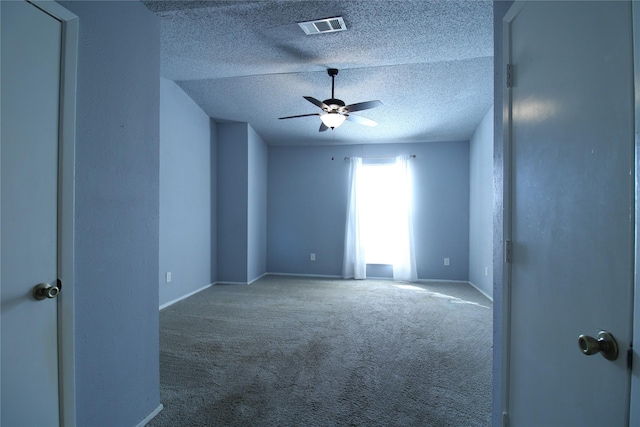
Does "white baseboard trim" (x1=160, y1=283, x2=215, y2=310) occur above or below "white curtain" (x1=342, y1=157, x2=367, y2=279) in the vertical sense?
below

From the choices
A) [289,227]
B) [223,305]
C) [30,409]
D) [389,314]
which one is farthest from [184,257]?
[30,409]

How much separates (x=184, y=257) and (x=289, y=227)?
210 centimetres

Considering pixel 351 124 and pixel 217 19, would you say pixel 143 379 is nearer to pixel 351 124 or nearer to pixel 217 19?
pixel 217 19

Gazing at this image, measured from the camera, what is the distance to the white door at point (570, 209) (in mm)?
663

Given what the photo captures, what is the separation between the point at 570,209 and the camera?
2.71 feet

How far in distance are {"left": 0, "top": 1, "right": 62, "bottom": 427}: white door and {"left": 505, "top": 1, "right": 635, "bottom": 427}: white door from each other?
1.72 meters

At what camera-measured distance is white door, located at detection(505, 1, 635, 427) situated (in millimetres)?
663

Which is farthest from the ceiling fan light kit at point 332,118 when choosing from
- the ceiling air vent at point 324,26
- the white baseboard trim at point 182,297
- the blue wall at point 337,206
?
the white baseboard trim at point 182,297

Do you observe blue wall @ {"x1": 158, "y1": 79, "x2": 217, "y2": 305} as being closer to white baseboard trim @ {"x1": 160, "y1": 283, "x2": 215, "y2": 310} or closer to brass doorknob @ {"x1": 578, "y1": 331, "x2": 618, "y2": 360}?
white baseboard trim @ {"x1": 160, "y1": 283, "x2": 215, "y2": 310}

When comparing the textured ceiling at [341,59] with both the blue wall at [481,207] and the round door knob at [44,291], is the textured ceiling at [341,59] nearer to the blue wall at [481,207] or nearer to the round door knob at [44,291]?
the blue wall at [481,207]

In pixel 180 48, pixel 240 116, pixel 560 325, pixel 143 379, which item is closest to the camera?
pixel 560 325

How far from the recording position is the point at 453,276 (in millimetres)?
5004

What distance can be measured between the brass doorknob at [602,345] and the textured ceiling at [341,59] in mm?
2132

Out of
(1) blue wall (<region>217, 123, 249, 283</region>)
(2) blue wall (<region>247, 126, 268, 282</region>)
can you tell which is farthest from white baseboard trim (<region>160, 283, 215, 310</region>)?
(2) blue wall (<region>247, 126, 268, 282</region>)
